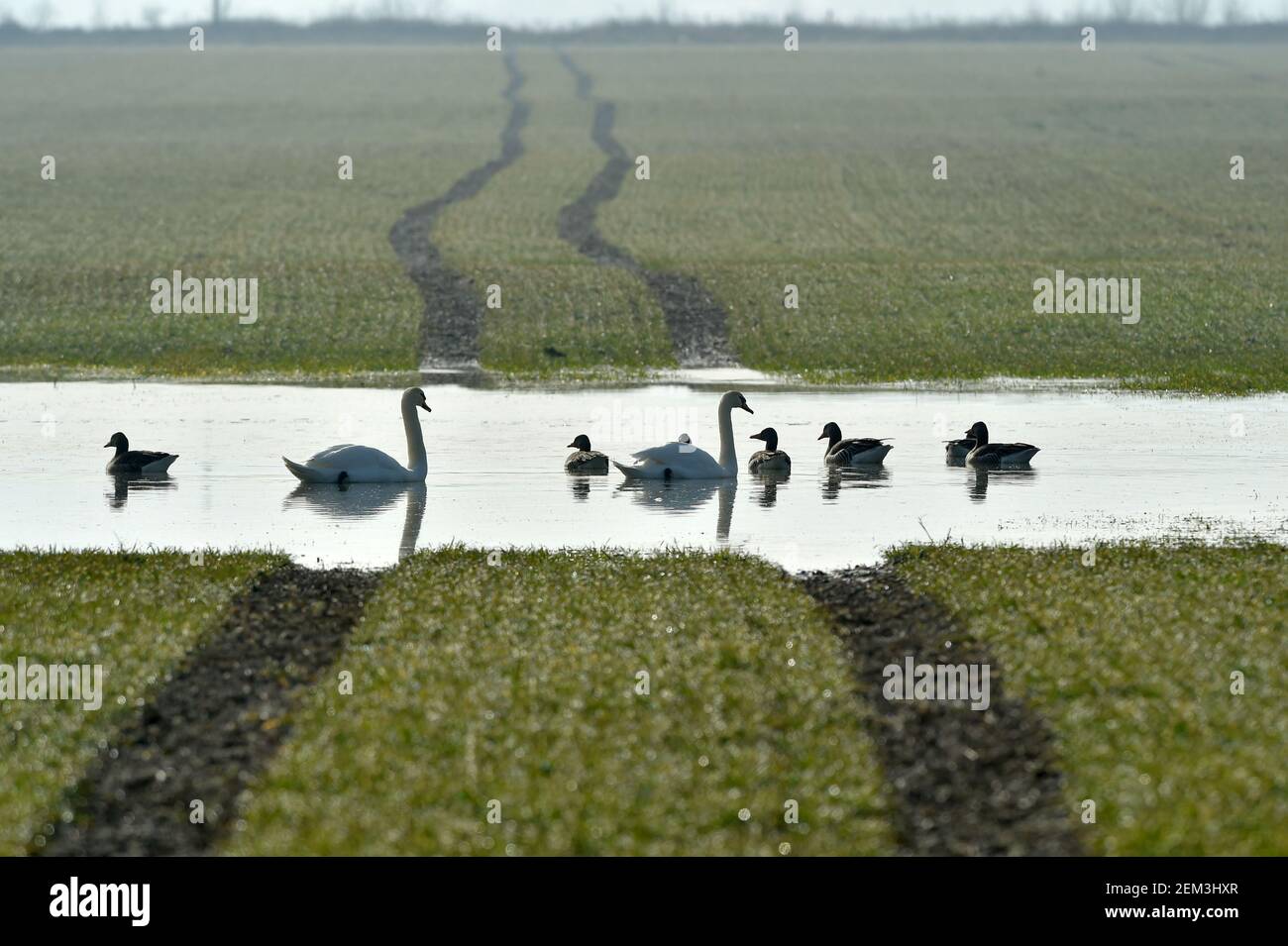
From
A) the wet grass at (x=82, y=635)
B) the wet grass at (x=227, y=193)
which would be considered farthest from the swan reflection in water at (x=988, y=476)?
the wet grass at (x=227, y=193)

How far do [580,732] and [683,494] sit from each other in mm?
12443

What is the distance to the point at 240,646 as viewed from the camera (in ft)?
47.6

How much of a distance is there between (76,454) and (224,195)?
53.8m

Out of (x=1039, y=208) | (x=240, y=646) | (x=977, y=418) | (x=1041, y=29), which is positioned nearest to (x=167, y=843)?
(x=240, y=646)

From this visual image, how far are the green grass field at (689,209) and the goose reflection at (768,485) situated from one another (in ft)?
51.7

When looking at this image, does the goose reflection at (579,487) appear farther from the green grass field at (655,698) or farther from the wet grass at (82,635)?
the wet grass at (82,635)

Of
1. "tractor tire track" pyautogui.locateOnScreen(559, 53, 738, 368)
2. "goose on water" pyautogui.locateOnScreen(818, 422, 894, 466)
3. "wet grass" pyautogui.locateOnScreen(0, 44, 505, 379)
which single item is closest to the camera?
"goose on water" pyautogui.locateOnScreen(818, 422, 894, 466)

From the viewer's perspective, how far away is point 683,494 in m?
24.1

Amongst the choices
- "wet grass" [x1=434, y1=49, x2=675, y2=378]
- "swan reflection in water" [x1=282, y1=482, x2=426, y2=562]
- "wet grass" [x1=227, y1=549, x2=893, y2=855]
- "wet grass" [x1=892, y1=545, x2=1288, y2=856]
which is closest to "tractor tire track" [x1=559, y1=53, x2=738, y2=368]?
"wet grass" [x1=434, y1=49, x2=675, y2=378]

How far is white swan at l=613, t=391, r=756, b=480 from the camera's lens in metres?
24.7

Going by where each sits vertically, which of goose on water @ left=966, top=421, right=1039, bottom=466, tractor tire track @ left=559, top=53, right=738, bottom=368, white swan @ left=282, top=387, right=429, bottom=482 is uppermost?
tractor tire track @ left=559, top=53, right=738, bottom=368

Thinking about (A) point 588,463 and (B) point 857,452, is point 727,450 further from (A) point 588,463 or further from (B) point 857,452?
(A) point 588,463

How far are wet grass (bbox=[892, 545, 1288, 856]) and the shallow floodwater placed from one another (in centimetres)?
210

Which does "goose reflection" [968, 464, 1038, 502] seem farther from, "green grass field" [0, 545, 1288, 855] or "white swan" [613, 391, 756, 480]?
"green grass field" [0, 545, 1288, 855]
